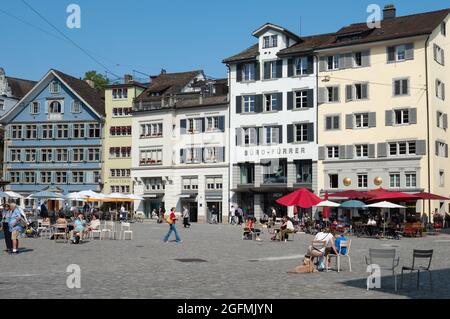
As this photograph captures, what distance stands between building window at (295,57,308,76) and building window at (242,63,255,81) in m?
4.48

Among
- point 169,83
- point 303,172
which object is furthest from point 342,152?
point 169,83

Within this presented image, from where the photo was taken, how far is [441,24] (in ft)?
176

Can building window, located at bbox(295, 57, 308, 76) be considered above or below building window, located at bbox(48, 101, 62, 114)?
above

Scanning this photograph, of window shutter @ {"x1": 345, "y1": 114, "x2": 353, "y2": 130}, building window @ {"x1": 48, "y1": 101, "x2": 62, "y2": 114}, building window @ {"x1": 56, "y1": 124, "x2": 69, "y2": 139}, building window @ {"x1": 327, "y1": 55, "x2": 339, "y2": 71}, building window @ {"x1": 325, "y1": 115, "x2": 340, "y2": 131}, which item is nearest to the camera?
window shutter @ {"x1": 345, "y1": 114, "x2": 353, "y2": 130}

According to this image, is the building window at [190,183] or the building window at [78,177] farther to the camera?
the building window at [78,177]

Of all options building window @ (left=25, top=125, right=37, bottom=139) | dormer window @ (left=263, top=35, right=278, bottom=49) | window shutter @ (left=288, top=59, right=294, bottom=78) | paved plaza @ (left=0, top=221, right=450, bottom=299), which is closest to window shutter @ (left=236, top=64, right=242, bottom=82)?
dormer window @ (left=263, top=35, right=278, bottom=49)

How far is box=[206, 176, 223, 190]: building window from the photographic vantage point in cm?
6141

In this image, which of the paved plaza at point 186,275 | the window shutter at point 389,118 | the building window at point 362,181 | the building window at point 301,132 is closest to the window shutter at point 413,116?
the window shutter at point 389,118

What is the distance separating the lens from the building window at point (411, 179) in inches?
1980

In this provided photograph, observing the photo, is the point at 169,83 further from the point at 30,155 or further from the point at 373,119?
the point at 373,119

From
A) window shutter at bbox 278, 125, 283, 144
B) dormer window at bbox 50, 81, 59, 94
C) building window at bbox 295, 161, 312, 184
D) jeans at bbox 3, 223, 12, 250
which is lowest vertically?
jeans at bbox 3, 223, 12, 250

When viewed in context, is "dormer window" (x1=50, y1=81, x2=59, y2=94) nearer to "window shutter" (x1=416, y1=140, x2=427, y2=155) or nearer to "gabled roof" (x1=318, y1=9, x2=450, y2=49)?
"gabled roof" (x1=318, y1=9, x2=450, y2=49)

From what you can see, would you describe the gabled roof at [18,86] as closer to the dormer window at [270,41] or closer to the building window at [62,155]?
the building window at [62,155]

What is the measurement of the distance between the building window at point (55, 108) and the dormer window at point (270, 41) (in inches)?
1003
